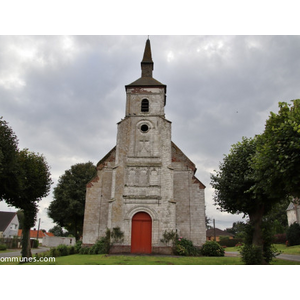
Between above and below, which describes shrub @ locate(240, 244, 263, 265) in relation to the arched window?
below

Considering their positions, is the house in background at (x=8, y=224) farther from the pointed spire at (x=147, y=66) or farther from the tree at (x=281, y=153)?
the tree at (x=281, y=153)

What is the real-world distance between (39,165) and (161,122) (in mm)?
11488

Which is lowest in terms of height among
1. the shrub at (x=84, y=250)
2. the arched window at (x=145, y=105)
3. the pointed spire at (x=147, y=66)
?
the shrub at (x=84, y=250)

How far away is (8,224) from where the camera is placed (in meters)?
55.7

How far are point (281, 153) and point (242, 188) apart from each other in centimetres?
543

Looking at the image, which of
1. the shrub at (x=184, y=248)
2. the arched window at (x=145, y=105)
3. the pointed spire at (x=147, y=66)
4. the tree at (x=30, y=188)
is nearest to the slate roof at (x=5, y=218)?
the tree at (x=30, y=188)

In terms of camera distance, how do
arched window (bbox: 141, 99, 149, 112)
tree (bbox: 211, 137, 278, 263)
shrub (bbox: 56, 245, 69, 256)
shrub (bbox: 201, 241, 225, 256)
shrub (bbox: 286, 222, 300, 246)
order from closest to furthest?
1. tree (bbox: 211, 137, 278, 263)
2. shrub (bbox: 56, 245, 69, 256)
3. shrub (bbox: 201, 241, 225, 256)
4. arched window (bbox: 141, 99, 149, 112)
5. shrub (bbox: 286, 222, 300, 246)

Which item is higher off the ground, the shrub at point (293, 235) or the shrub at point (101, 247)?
the shrub at point (293, 235)

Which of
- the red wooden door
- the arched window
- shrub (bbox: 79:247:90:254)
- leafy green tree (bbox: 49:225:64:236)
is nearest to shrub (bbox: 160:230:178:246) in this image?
the red wooden door

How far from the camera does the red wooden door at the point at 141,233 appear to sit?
2159 cm

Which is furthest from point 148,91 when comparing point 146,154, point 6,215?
point 6,215

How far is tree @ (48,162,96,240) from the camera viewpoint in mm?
37594

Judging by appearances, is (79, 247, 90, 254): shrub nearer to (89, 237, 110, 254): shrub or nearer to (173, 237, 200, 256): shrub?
(89, 237, 110, 254): shrub

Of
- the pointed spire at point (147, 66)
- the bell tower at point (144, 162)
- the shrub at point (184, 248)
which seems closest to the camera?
the shrub at point (184, 248)
